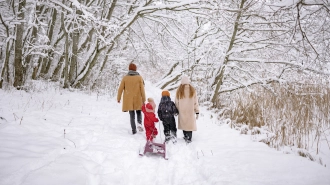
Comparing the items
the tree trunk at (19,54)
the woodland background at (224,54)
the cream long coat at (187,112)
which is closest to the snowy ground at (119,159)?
the cream long coat at (187,112)

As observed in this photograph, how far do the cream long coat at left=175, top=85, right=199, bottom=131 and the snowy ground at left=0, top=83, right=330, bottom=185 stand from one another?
1.23ft

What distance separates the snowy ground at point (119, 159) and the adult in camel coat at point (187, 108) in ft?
1.05

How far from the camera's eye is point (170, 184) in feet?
8.27

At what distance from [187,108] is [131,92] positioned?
1.35 meters

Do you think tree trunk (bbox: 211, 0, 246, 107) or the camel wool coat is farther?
tree trunk (bbox: 211, 0, 246, 107)

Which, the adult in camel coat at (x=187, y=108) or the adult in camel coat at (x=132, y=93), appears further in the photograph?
the adult in camel coat at (x=132, y=93)

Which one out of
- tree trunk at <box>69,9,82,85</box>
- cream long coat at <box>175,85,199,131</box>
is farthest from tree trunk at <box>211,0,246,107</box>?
tree trunk at <box>69,9,82,85</box>

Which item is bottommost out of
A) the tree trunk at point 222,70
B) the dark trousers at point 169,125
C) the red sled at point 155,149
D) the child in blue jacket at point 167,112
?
the red sled at point 155,149

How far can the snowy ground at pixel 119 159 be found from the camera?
230 cm

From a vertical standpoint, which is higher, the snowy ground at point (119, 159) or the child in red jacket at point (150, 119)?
the child in red jacket at point (150, 119)

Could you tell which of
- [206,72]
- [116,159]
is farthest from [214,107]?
[116,159]

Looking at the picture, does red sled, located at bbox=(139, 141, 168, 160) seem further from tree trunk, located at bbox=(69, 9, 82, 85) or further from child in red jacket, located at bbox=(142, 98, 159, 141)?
tree trunk, located at bbox=(69, 9, 82, 85)

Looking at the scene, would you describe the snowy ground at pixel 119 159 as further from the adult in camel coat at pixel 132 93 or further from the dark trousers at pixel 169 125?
the adult in camel coat at pixel 132 93

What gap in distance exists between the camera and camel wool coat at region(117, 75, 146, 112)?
14.7 ft
